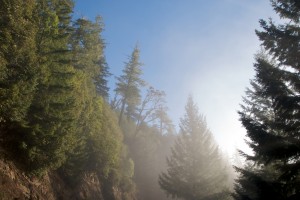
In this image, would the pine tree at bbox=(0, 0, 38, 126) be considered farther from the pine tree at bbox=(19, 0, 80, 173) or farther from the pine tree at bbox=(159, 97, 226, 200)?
the pine tree at bbox=(159, 97, 226, 200)

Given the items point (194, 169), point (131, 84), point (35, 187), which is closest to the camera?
point (35, 187)

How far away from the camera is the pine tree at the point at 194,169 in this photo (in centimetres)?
3247

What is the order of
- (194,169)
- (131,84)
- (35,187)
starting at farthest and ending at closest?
(131,84)
(194,169)
(35,187)

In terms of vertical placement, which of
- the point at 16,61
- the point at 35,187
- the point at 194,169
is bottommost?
the point at 35,187

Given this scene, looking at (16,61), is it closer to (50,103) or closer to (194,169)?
(50,103)

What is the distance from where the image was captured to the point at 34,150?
52.9ft

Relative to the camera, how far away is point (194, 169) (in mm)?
34312

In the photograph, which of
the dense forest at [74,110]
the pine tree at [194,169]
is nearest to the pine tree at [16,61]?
the dense forest at [74,110]

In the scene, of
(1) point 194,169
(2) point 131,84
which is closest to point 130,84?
(2) point 131,84

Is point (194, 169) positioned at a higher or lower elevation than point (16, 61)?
lower

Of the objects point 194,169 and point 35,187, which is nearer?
point 35,187

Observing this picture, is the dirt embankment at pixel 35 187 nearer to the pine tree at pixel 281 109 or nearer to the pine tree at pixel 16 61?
the pine tree at pixel 16 61

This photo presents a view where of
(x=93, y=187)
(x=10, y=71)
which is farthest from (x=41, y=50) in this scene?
(x=93, y=187)

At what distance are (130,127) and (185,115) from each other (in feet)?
53.9
